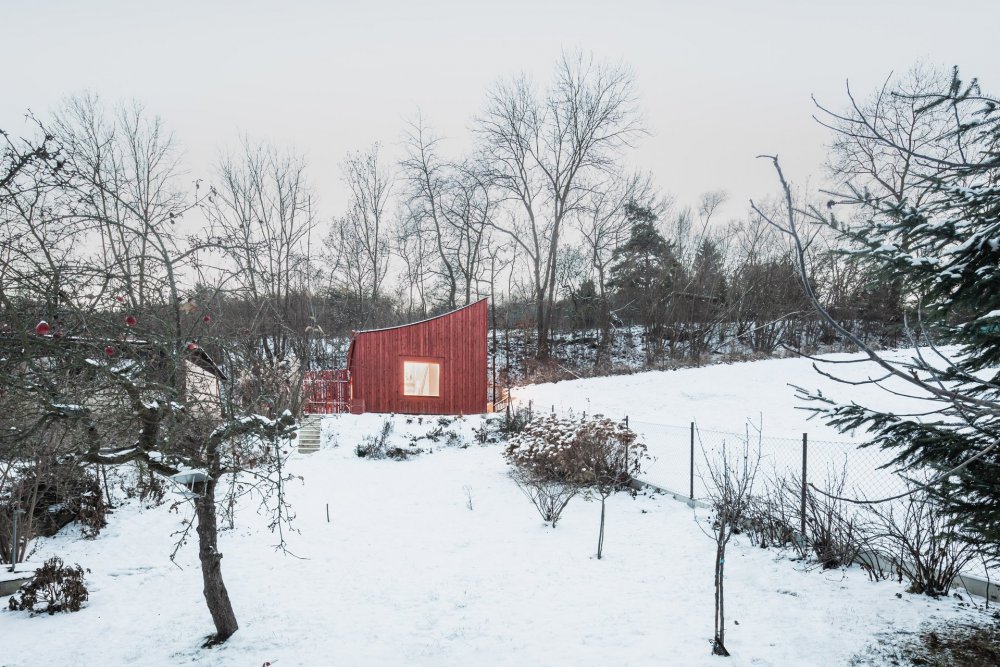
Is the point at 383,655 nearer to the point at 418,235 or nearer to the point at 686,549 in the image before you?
the point at 686,549

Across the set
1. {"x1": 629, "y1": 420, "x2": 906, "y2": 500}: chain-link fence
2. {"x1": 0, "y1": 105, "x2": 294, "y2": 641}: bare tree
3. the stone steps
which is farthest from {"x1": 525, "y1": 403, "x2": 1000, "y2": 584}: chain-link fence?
the stone steps

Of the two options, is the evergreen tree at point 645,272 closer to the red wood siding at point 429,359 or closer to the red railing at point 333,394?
the red wood siding at point 429,359

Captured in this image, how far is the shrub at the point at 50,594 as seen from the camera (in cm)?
608

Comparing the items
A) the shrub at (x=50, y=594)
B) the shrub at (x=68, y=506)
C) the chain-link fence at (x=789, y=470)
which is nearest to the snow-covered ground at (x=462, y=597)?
the shrub at (x=50, y=594)

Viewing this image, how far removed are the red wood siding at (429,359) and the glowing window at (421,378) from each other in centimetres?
16

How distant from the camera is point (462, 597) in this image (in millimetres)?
6113

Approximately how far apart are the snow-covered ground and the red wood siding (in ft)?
29.0

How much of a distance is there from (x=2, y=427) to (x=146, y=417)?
820mm

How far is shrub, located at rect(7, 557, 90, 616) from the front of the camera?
20.0 ft

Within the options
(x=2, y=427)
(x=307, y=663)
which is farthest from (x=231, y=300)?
(x=307, y=663)

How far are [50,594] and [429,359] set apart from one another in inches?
518

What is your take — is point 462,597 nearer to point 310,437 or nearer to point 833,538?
point 833,538

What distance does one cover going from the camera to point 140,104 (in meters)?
20.0

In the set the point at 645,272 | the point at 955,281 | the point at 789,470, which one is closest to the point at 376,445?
the point at 789,470
